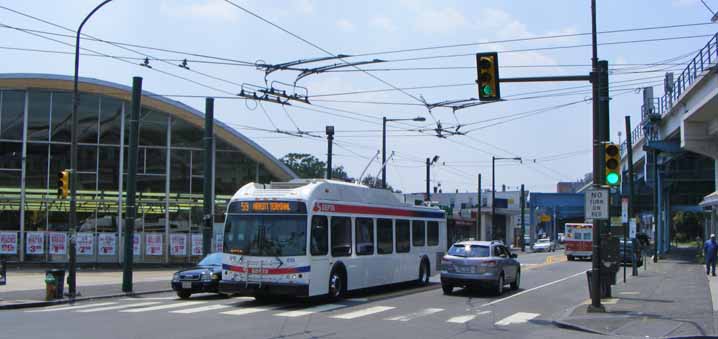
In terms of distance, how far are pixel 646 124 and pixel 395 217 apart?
25403 mm

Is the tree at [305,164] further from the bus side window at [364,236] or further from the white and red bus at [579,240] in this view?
the bus side window at [364,236]

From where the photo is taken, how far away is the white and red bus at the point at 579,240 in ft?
167

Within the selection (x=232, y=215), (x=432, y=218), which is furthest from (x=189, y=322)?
(x=432, y=218)

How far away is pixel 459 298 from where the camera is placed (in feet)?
71.8

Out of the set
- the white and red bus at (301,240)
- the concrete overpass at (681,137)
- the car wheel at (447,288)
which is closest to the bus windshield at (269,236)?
the white and red bus at (301,240)

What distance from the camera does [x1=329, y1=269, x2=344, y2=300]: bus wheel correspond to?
19.5 metres

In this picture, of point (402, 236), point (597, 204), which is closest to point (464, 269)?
point (402, 236)

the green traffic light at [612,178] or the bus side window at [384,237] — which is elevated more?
the green traffic light at [612,178]

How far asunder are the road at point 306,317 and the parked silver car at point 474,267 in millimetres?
445

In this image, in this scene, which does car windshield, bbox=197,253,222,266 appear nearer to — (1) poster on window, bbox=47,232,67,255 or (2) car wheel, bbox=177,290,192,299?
(2) car wheel, bbox=177,290,192,299

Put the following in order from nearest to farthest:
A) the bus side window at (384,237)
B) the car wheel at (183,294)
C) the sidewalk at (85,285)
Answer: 1. the sidewalk at (85,285)
2. the car wheel at (183,294)
3. the bus side window at (384,237)

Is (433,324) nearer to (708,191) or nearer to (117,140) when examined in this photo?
(117,140)

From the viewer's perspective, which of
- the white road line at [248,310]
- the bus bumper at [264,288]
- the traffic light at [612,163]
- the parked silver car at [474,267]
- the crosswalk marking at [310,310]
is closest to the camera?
the crosswalk marking at [310,310]

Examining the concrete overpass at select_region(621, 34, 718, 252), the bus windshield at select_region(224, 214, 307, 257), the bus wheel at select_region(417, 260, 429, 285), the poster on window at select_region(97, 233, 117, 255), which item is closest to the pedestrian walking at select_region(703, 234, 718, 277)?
the concrete overpass at select_region(621, 34, 718, 252)
